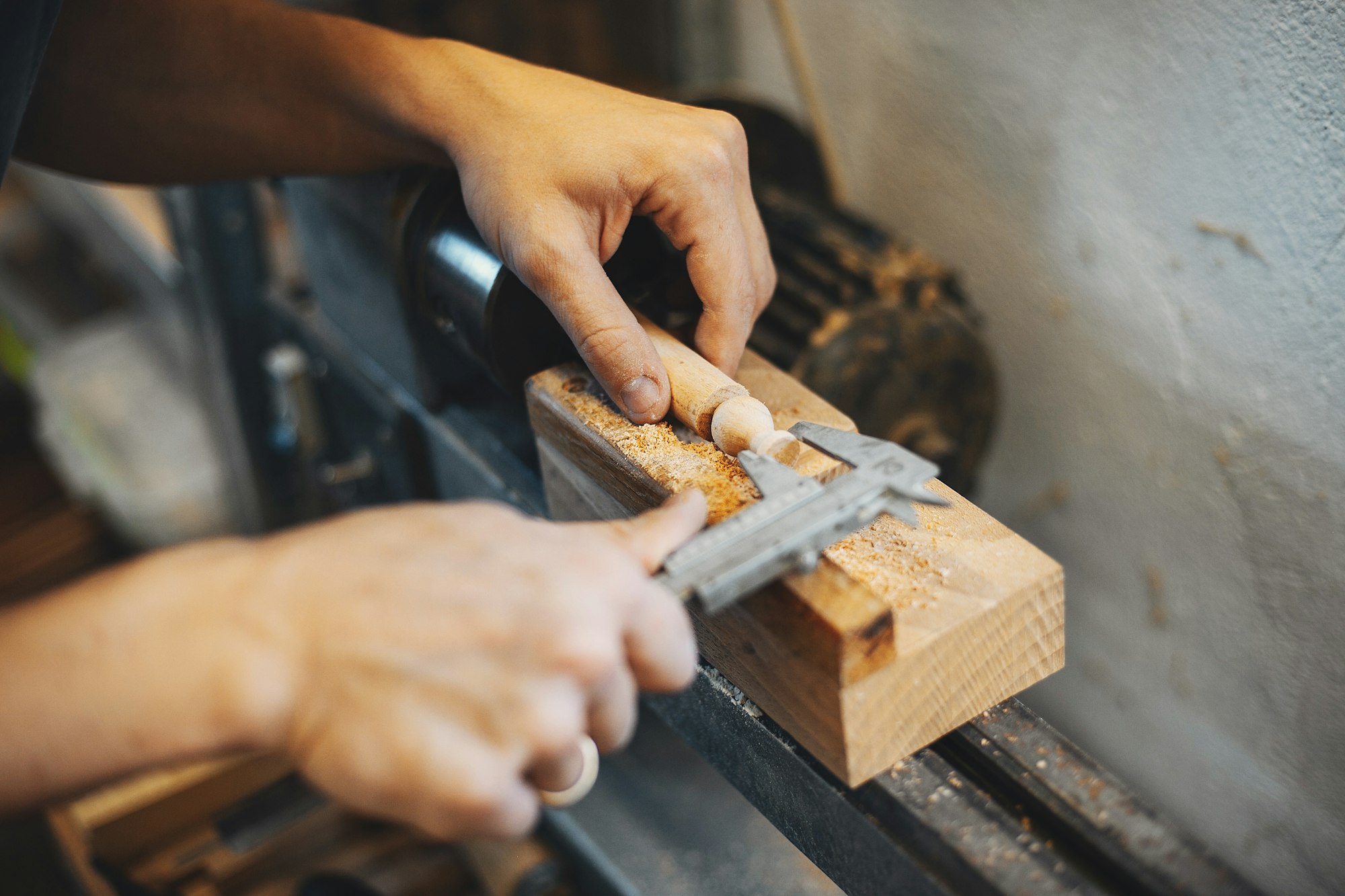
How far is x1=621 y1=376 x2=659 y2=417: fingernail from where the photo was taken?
768 mm

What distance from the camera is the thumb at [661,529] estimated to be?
582 millimetres

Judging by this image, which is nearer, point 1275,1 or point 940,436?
point 1275,1

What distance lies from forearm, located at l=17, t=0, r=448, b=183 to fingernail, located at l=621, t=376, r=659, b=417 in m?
0.34

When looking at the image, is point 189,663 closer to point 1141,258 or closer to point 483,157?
point 483,157

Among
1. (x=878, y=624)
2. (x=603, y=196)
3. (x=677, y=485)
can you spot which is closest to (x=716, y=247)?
(x=603, y=196)

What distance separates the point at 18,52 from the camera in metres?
0.79

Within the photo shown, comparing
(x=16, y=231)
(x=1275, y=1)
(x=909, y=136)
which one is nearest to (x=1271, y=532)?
(x=1275, y=1)

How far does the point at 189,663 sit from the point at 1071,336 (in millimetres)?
1153

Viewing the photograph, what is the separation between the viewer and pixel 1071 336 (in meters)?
1.30

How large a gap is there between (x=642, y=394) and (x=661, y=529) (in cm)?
20

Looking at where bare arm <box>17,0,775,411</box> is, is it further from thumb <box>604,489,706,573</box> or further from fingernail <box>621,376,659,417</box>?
thumb <box>604,489,706,573</box>

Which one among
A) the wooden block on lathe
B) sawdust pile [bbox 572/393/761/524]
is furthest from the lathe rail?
sawdust pile [bbox 572/393/761/524]

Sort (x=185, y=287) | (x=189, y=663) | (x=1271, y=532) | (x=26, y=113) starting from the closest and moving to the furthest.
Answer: (x=189, y=663) → (x=26, y=113) → (x=1271, y=532) → (x=185, y=287)

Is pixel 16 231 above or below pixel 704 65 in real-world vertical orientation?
below
